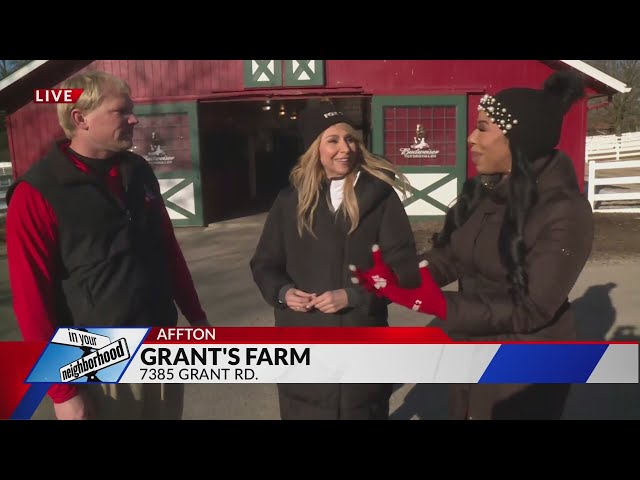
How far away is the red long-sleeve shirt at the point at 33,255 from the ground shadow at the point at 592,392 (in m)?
1.36

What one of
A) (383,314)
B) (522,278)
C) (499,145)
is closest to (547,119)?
(499,145)

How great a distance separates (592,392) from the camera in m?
3.03

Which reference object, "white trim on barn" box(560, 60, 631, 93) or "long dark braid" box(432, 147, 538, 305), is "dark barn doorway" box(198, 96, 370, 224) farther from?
"white trim on barn" box(560, 60, 631, 93)

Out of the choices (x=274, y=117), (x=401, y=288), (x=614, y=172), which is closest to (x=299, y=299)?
(x=401, y=288)

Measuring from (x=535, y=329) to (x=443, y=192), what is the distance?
59 centimetres

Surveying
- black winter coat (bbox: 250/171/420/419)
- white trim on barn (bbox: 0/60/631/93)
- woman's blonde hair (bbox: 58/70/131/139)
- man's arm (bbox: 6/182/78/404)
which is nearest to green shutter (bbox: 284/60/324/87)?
black winter coat (bbox: 250/171/420/419)

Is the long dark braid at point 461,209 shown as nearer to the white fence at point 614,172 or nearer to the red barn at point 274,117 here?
the red barn at point 274,117

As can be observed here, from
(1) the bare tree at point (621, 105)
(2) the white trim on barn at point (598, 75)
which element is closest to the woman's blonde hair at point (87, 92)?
(2) the white trim on barn at point (598, 75)

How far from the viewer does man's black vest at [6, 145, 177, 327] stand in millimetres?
1840

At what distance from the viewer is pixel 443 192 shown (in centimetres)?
196

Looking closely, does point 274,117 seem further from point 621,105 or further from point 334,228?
point 621,105

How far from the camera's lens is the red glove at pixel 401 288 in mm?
1887

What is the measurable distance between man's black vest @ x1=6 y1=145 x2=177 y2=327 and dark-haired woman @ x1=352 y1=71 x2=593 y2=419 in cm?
79

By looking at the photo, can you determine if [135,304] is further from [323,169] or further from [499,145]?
[499,145]
